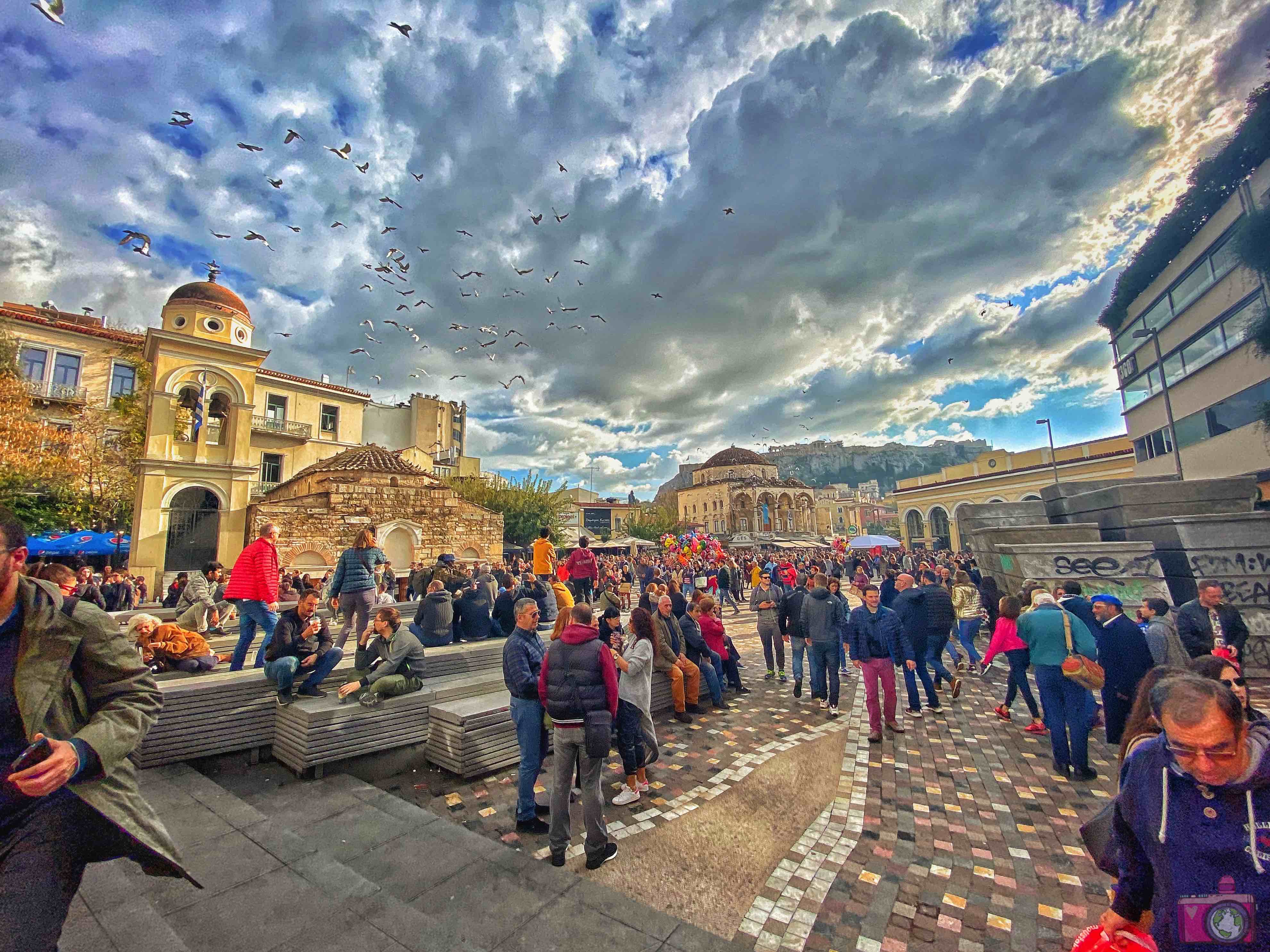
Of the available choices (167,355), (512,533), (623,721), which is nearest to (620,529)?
(512,533)

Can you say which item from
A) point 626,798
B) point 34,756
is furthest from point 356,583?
point 34,756

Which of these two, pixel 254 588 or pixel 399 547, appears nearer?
pixel 254 588

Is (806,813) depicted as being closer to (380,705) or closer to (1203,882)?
(1203,882)

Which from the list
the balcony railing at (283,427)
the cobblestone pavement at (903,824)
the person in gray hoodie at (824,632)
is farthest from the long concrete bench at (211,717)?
the balcony railing at (283,427)

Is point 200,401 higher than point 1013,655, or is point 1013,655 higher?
point 200,401

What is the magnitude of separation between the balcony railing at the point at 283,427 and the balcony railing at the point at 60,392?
5.61 m

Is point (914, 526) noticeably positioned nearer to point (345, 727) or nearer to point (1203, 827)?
point (345, 727)

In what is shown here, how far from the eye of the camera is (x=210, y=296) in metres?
20.1

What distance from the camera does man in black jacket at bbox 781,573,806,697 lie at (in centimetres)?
754

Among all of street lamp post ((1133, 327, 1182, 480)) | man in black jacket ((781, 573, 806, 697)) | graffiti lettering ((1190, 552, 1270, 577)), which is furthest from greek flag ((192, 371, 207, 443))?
street lamp post ((1133, 327, 1182, 480))

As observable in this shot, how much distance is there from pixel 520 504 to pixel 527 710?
25.7 metres

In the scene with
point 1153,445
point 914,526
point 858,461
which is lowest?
point 914,526

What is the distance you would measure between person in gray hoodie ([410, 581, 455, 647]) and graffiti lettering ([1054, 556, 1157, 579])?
1236 cm

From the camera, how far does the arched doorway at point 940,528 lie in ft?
124
